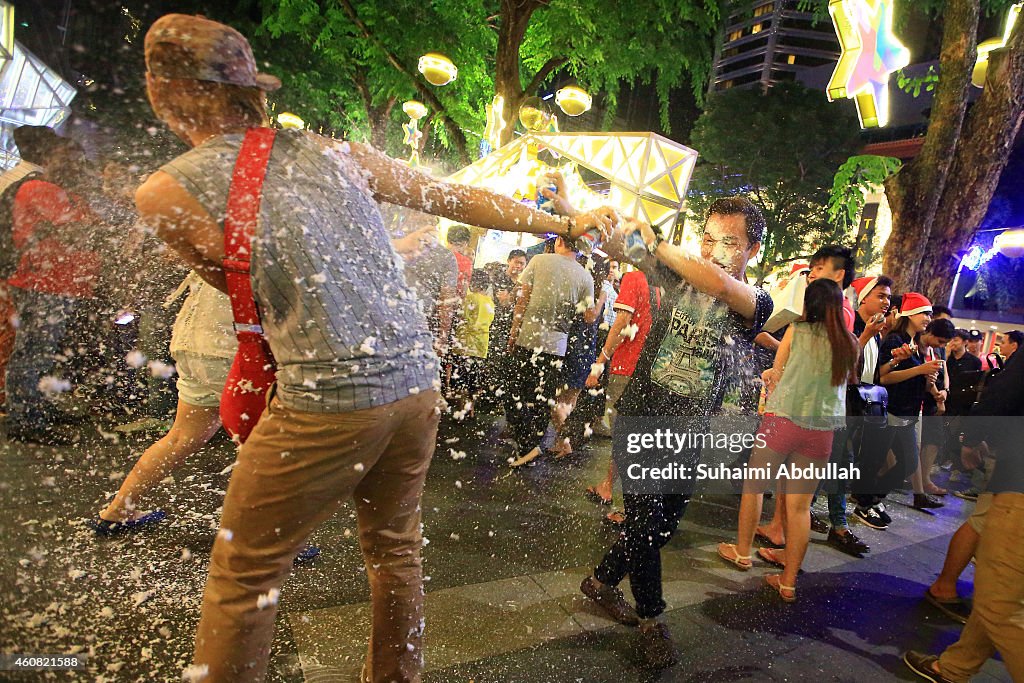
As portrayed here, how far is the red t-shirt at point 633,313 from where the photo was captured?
516cm

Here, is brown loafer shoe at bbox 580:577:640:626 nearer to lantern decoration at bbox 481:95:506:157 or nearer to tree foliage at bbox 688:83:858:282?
lantern decoration at bbox 481:95:506:157

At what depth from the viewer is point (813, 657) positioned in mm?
2812

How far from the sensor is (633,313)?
525cm

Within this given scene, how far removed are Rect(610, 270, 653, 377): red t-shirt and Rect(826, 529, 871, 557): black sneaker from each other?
84.0 inches

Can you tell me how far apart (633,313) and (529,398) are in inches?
50.6

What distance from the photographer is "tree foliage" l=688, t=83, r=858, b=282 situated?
1009 inches

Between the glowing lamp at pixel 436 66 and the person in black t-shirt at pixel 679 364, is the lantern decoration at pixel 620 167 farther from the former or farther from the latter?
the person in black t-shirt at pixel 679 364

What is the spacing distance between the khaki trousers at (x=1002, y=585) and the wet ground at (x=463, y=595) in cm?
56

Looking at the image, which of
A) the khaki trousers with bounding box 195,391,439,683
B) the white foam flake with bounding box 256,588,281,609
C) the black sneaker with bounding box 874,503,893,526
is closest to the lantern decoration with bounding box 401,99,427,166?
the black sneaker with bounding box 874,503,893,526

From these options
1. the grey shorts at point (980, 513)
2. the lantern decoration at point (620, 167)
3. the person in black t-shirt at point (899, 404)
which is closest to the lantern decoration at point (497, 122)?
the lantern decoration at point (620, 167)

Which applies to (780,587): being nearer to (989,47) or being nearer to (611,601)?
(611,601)

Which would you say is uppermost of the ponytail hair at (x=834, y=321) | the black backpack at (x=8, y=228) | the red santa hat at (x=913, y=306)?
the black backpack at (x=8, y=228)

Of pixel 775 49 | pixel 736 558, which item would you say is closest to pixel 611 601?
pixel 736 558

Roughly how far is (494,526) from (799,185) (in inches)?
1077
